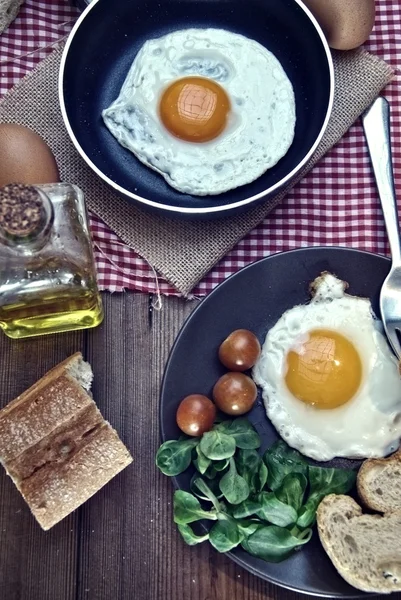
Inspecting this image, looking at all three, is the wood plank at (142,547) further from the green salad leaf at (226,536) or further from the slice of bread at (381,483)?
the slice of bread at (381,483)

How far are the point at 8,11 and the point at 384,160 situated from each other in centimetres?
92

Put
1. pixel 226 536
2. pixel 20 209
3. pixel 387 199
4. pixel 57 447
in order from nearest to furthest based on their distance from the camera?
pixel 20 209 < pixel 226 536 < pixel 57 447 < pixel 387 199

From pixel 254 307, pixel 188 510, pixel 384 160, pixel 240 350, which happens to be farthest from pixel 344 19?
pixel 188 510

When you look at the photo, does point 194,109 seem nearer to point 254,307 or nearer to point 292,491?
point 254,307

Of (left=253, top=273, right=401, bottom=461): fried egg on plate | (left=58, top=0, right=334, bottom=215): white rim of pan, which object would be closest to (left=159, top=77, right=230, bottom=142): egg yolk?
A: (left=58, top=0, right=334, bottom=215): white rim of pan

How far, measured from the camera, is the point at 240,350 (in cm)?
166

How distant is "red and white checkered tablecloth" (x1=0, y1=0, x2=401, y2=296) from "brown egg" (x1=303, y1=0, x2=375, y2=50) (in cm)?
17

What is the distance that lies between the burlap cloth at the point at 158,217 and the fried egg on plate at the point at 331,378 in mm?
221

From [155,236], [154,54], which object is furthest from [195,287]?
[154,54]

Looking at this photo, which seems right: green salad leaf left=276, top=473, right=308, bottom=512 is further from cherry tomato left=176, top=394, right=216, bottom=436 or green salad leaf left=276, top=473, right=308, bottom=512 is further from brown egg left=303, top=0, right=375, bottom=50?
brown egg left=303, top=0, right=375, bottom=50

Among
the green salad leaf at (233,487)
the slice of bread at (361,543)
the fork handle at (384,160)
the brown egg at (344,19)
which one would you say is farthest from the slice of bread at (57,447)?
the brown egg at (344,19)

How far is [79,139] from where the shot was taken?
1739 mm

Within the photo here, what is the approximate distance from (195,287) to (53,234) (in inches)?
15.6

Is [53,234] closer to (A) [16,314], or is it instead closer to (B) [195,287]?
(A) [16,314]
